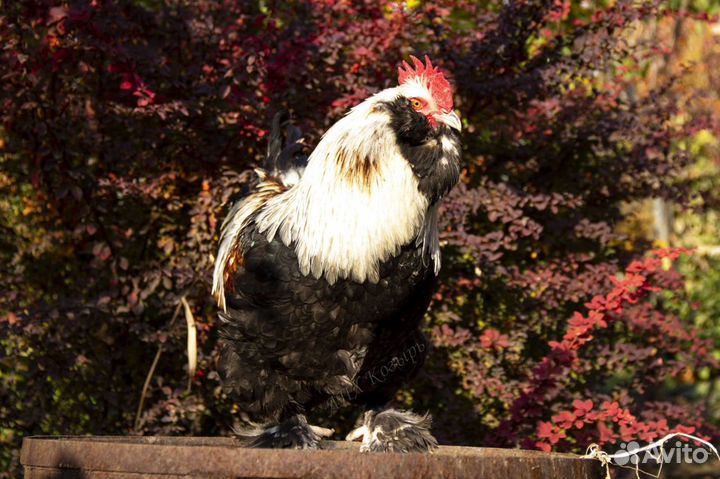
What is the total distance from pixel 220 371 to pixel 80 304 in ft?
3.44

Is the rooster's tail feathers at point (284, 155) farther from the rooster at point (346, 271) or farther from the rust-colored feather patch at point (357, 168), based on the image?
the rust-colored feather patch at point (357, 168)

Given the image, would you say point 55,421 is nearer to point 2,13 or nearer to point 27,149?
point 27,149

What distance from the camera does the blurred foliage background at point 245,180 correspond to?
432cm

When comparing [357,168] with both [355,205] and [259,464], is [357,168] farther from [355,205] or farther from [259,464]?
[259,464]

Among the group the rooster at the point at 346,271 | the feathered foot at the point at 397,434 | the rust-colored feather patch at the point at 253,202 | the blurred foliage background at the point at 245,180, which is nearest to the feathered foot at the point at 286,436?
the rooster at the point at 346,271

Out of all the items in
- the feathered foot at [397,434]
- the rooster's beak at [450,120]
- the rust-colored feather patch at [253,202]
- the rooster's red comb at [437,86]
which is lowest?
the feathered foot at [397,434]

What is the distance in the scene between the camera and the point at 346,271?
320cm

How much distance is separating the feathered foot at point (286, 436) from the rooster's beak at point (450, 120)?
1.28 m

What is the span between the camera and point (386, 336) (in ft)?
11.0

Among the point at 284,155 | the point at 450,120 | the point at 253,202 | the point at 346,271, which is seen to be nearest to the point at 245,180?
the point at 284,155

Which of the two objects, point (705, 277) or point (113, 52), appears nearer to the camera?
point (113, 52)

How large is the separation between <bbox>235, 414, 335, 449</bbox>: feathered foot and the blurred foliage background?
1.06m

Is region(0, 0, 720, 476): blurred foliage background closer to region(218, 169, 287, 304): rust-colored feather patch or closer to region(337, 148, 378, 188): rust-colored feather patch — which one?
region(218, 169, 287, 304): rust-colored feather patch

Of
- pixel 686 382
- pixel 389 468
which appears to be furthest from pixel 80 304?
pixel 686 382
